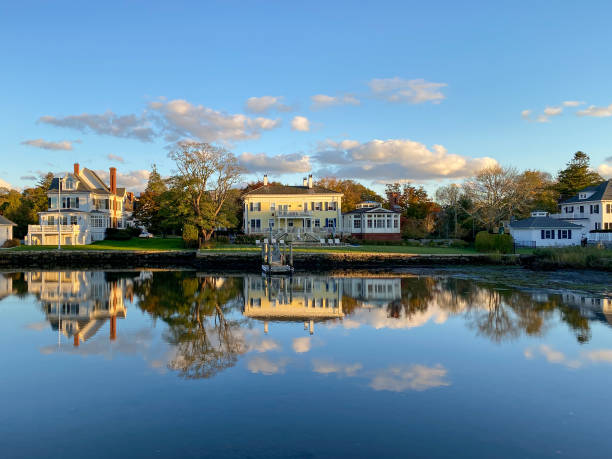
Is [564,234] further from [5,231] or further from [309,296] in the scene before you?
[5,231]

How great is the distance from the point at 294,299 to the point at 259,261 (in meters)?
18.4

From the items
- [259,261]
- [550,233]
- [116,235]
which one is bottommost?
[259,261]

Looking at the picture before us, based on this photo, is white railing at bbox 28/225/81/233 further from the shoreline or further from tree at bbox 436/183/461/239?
tree at bbox 436/183/461/239

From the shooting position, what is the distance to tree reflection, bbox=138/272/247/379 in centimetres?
1291

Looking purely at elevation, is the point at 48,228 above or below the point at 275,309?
above

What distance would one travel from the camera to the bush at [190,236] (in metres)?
49.4

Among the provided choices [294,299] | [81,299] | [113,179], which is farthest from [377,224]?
[81,299]

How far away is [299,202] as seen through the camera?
194 ft

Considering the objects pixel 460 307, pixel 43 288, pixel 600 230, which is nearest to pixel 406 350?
pixel 460 307

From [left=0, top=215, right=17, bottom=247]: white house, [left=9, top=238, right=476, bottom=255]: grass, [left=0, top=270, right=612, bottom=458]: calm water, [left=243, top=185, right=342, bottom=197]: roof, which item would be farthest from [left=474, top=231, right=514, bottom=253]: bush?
[left=0, top=215, right=17, bottom=247]: white house

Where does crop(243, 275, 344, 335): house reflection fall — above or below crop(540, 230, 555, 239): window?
below

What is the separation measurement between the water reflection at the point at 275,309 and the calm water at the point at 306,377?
0.12 m

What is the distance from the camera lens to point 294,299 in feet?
80.1

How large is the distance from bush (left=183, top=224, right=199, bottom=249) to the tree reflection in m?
16.6
